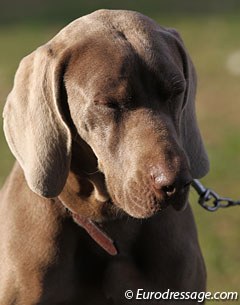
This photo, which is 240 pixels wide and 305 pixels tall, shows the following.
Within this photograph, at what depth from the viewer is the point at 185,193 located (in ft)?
11.0

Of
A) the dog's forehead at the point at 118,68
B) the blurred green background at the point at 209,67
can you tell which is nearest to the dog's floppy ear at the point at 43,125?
the dog's forehead at the point at 118,68

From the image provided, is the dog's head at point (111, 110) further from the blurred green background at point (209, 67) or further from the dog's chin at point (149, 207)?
the blurred green background at point (209, 67)

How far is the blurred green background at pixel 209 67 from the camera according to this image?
20.8 ft

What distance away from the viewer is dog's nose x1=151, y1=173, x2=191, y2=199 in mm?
3254

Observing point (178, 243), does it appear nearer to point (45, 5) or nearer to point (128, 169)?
point (128, 169)

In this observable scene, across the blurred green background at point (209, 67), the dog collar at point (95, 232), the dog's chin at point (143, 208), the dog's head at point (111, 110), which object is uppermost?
the dog's head at point (111, 110)

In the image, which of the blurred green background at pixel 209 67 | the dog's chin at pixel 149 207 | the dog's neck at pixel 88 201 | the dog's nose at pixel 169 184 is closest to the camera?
the dog's nose at pixel 169 184

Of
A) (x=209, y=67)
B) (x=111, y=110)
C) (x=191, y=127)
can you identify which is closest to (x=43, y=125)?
(x=111, y=110)

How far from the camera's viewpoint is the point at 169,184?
3.26 meters

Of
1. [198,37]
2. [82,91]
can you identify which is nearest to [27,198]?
[82,91]

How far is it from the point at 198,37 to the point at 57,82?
32.2 feet

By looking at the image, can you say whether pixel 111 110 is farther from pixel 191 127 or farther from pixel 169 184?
pixel 191 127

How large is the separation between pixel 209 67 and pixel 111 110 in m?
8.19

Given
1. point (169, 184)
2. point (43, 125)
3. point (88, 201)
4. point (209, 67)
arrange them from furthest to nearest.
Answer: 1. point (209, 67)
2. point (88, 201)
3. point (43, 125)
4. point (169, 184)
